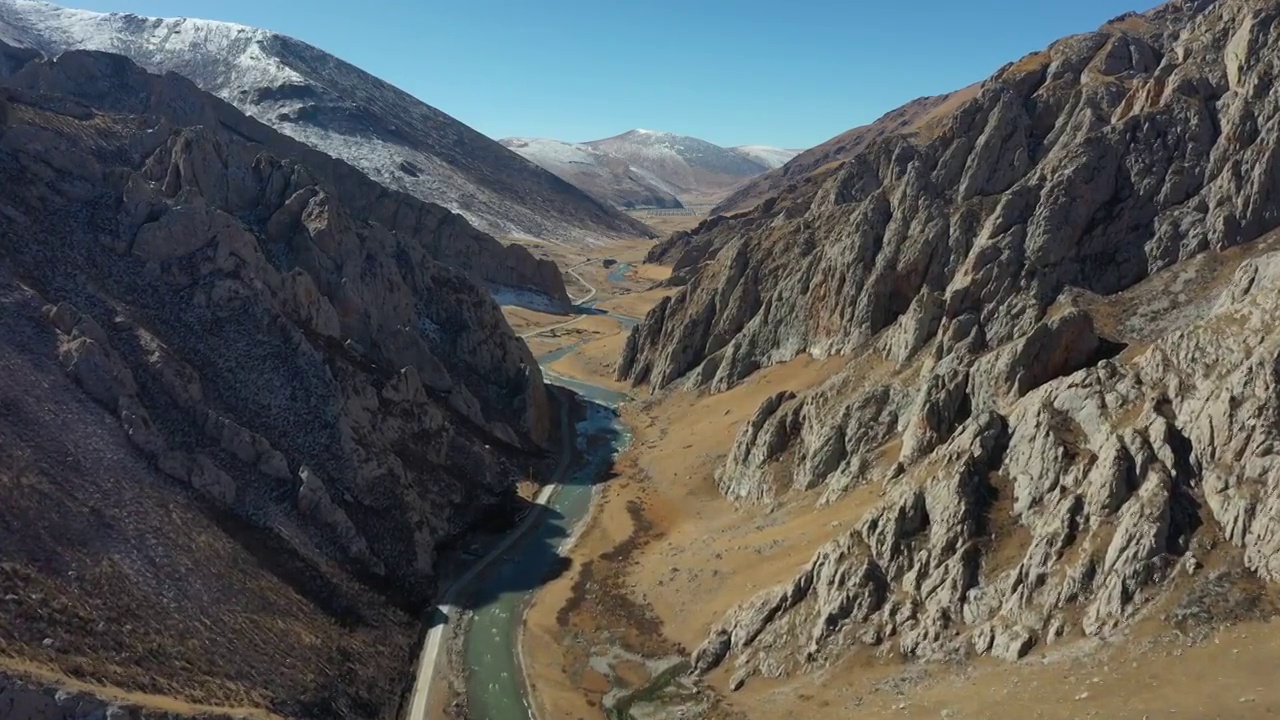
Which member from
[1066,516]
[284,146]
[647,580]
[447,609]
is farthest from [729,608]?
[284,146]

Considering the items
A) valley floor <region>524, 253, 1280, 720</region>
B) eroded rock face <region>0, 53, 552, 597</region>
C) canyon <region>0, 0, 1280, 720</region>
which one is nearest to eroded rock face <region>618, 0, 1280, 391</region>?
canyon <region>0, 0, 1280, 720</region>

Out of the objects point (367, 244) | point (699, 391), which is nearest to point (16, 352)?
point (367, 244)

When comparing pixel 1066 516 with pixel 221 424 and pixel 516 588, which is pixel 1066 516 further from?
pixel 221 424

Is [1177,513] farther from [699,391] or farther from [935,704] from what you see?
[699,391]

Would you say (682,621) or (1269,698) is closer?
(1269,698)

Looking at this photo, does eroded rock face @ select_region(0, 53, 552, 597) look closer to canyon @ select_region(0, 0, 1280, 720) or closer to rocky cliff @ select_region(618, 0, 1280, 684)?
canyon @ select_region(0, 0, 1280, 720)

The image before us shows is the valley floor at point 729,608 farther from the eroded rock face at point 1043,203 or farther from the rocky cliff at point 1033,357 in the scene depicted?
the eroded rock face at point 1043,203
